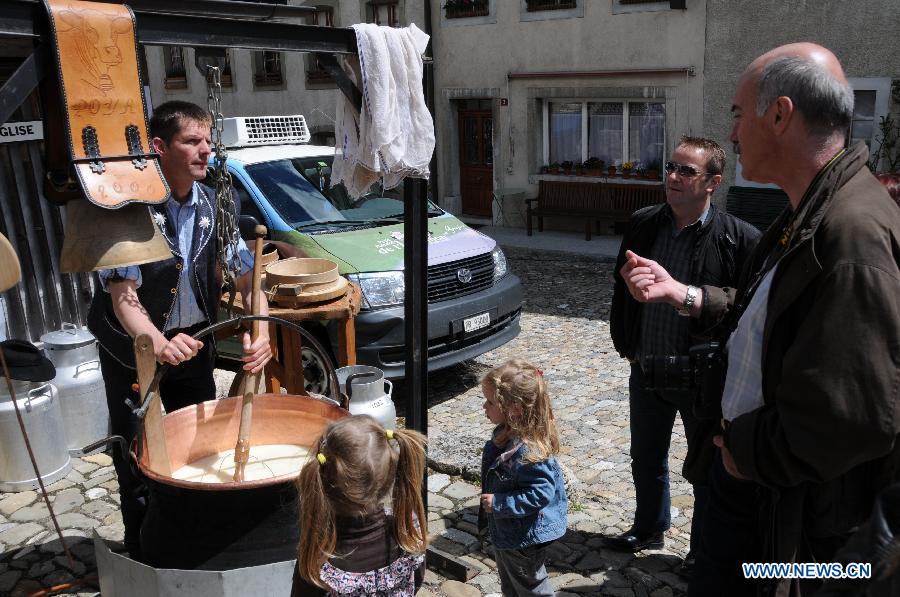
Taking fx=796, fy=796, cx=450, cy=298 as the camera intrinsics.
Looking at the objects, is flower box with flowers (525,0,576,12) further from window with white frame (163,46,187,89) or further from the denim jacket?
the denim jacket

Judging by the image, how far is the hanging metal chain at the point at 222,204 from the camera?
9.45 feet

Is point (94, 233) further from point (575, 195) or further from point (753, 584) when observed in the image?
point (575, 195)

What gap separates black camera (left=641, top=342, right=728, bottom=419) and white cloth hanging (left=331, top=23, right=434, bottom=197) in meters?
1.31

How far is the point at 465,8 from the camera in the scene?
15109 millimetres

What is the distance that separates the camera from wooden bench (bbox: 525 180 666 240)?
537 inches

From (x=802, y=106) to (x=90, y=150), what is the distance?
193 centimetres

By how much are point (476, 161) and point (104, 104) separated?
14122 millimetres

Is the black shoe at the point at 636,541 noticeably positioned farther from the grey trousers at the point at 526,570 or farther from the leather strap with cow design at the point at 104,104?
the leather strap with cow design at the point at 104,104

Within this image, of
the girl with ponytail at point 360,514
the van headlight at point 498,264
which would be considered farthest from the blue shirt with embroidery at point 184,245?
the van headlight at point 498,264

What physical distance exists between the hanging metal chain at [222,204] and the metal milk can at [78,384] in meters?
2.26

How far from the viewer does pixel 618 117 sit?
14.1 metres

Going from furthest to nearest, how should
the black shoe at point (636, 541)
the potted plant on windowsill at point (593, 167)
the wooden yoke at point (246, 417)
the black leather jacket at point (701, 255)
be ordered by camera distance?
the potted plant on windowsill at point (593, 167) → the black shoe at point (636, 541) → the black leather jacket at point (701, 255) → the wooden yoke at point (246, 417)

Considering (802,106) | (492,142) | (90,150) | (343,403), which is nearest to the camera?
(802,106)

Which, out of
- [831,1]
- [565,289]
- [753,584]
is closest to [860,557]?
[753,584]
